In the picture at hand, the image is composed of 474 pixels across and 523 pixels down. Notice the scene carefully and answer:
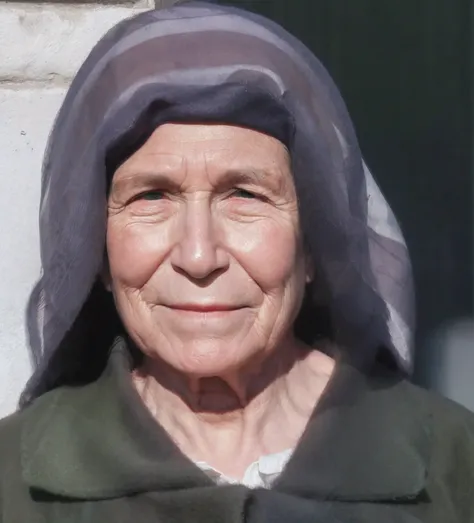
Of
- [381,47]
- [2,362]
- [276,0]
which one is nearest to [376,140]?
[381,47]

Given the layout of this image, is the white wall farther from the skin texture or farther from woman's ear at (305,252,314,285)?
woman's ear at (305,252,314,285)

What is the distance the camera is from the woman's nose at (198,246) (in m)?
1.60

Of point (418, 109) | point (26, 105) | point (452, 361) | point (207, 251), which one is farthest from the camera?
point (452, 361)

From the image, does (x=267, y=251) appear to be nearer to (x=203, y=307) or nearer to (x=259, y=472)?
(x=203, y=307)

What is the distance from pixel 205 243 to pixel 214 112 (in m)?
0.20

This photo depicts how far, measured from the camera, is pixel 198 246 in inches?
63.1

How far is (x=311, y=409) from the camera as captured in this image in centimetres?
182

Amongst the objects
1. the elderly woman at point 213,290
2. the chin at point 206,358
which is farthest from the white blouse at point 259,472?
the chin at point 206,358

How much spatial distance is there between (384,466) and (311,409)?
18 cm

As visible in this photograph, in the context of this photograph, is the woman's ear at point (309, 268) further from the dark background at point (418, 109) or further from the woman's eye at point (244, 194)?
the dark background at point (418, 109)

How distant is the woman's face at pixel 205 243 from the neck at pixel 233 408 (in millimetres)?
105

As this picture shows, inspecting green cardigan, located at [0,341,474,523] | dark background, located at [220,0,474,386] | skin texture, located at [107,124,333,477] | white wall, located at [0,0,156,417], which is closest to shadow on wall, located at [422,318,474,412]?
dark background, located at [220,0,474,386]

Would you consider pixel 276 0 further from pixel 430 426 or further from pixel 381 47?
pixel 430 426

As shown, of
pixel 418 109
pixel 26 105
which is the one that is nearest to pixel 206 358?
pixel 26 105
